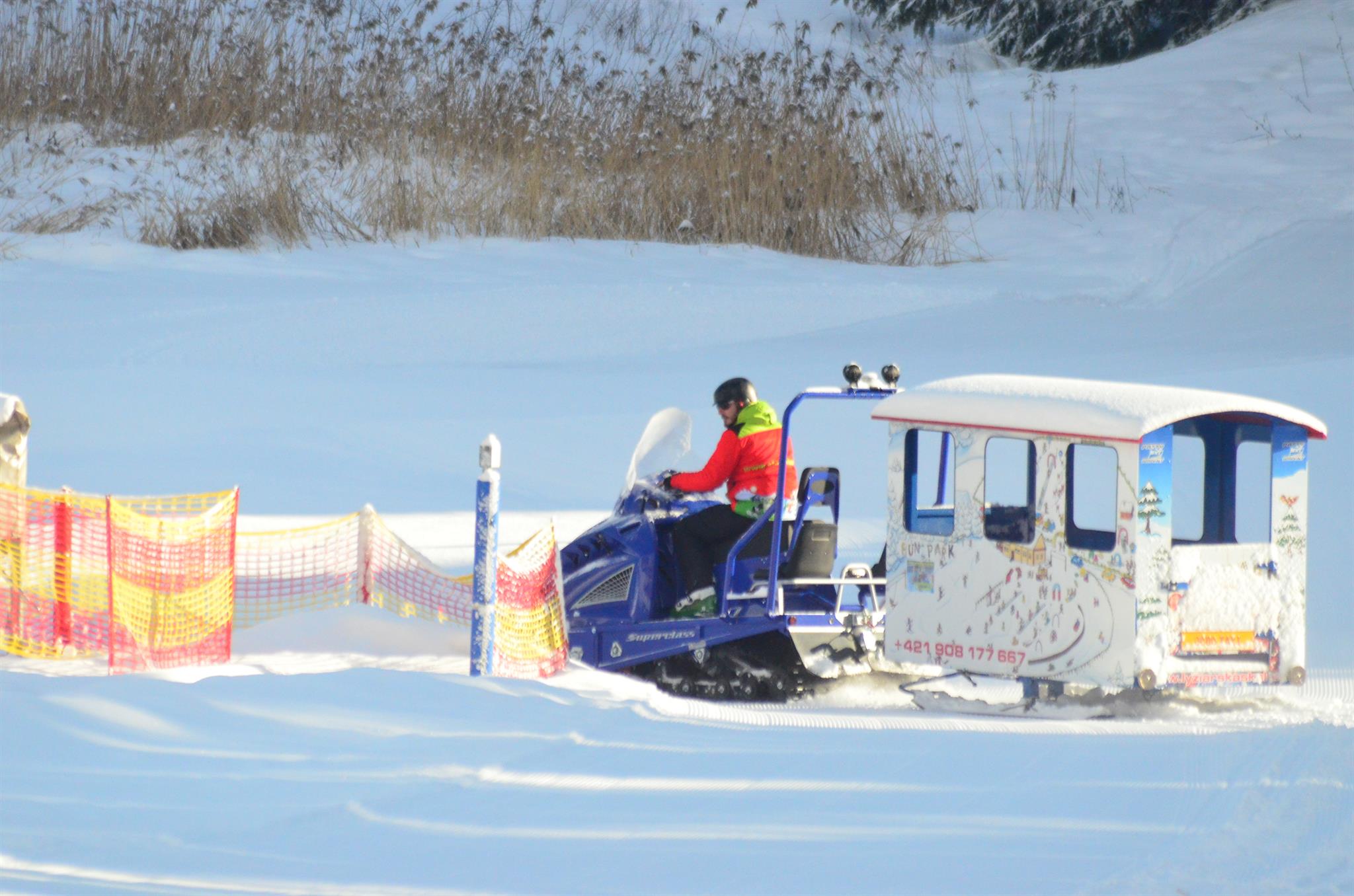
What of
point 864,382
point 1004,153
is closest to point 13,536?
point 864,382

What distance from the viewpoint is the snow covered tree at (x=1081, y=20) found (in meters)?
29.0

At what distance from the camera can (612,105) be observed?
18609 millimetres

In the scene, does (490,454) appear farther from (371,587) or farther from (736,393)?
(371,587)

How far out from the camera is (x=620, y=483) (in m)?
12.1

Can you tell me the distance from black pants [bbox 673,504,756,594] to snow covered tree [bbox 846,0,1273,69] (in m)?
22.2

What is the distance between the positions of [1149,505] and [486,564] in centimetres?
254

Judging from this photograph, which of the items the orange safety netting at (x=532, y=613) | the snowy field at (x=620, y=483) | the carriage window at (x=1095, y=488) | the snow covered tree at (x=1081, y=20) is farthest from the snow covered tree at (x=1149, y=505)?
the snow covered tree at (x=1081, y=20)

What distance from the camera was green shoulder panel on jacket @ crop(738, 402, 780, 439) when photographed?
8.03 m

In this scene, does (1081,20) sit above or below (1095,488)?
above

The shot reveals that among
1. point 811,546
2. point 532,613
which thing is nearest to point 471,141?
point 532,613

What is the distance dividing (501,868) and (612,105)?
1466 cm

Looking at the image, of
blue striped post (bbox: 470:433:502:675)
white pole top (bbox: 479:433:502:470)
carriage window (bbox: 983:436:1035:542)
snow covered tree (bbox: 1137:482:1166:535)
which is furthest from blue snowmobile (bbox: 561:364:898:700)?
snow covered tree (bbox: 1137:482:1166:535)

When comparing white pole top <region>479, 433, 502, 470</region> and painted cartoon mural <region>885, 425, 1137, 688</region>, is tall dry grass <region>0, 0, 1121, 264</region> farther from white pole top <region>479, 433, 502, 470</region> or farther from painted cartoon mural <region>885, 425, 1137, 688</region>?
painted cartoon mural <region>885, 425, 1137, 688</region>

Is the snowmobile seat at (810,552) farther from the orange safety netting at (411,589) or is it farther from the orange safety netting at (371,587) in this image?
the orange safety netting at (371,587)
